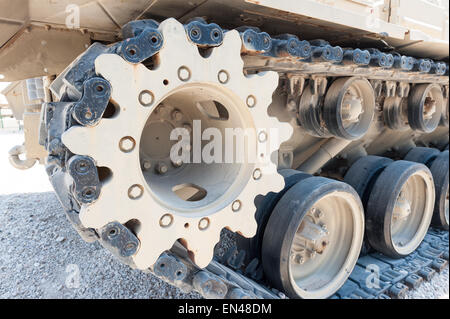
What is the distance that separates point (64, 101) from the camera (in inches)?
45.3

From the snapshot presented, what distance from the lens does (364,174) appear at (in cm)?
229

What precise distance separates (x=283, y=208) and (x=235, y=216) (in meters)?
0.47

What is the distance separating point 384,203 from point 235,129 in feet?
4.21

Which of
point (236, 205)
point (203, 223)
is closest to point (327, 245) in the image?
point (236, 205)

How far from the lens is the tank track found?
37.3 inches

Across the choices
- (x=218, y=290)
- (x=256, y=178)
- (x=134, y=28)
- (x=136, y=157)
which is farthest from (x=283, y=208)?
(x=134, y=28)

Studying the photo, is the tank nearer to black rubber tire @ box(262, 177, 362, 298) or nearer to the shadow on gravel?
black rubber tire @ box(262, 177, 362, 298)

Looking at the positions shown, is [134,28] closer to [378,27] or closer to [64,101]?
[64,101]

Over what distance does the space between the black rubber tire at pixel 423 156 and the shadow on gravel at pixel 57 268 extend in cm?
206

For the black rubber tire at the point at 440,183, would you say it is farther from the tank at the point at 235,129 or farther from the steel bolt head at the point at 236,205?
the steel bolt head at the point at 236,205

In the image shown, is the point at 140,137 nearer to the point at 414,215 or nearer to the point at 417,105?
the point at 417,105

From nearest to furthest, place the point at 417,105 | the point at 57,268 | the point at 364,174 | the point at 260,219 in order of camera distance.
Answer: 1. the point at 260,219
2. the point at 57,268
3. the point at 364,174
4. the point at 417,105

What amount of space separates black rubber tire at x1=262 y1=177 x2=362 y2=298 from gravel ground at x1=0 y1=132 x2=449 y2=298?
0.29 meters

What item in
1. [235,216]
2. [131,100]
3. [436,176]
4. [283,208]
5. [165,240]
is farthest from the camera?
[436,176]
